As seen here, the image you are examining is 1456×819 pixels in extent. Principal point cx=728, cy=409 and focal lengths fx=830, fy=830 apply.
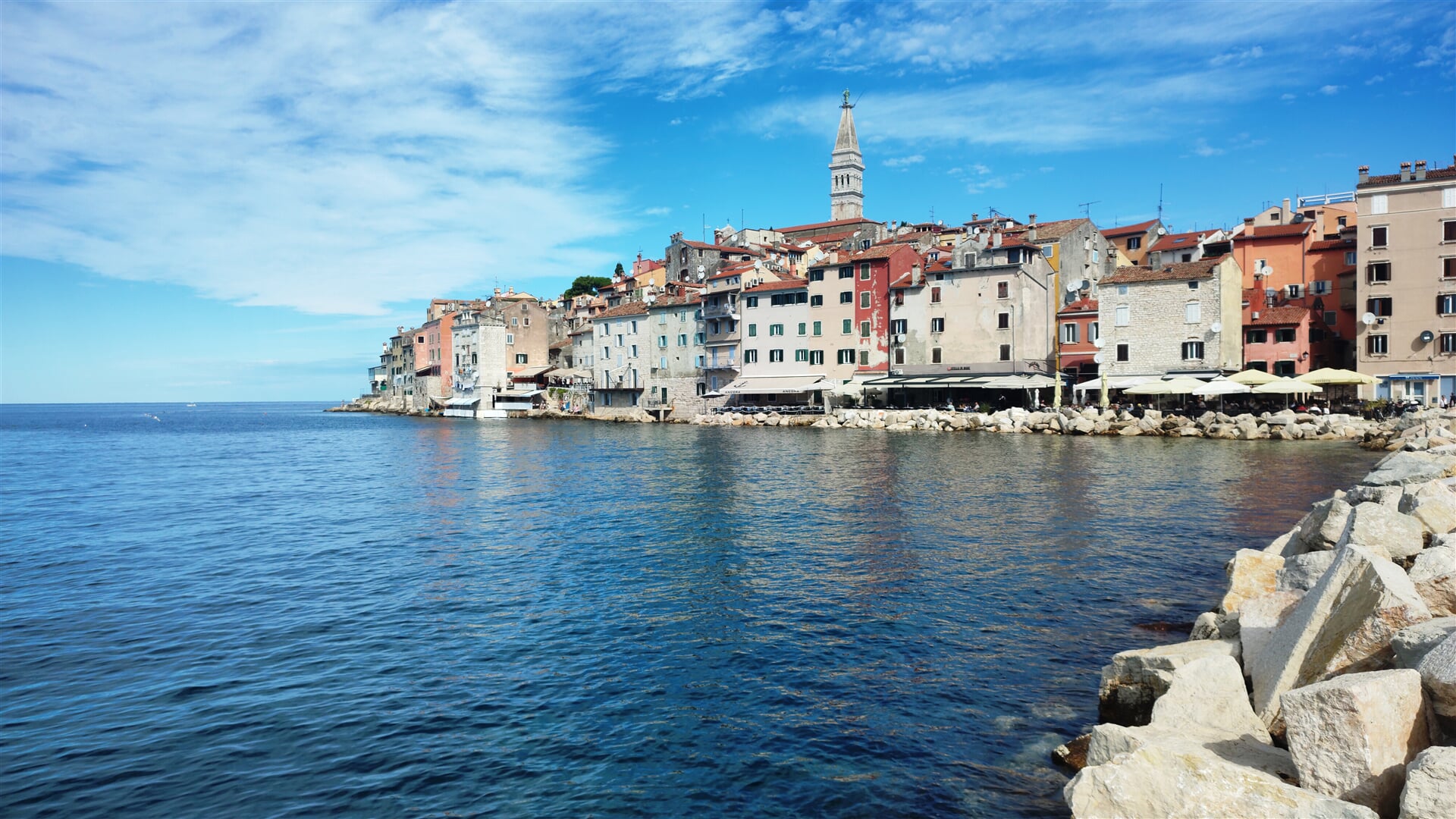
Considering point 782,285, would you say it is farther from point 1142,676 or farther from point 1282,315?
point 1142,676

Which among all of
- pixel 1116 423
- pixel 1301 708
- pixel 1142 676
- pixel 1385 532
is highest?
pixel 1385 532

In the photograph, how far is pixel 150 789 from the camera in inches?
354

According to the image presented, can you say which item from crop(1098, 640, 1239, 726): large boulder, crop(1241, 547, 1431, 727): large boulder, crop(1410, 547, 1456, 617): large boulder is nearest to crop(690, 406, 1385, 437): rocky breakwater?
crop(1410, 547, 1456, 617): large boulder

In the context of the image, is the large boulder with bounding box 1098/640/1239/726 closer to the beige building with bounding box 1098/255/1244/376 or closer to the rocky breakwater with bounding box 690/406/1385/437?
the rocky breakwater with bounding box 690/406/1385/437

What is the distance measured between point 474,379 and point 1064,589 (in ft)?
316

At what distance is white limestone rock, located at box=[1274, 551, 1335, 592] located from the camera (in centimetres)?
1004

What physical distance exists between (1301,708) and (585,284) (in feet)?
407

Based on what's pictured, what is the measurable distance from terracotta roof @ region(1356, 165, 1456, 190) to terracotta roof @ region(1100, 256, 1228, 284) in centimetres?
871

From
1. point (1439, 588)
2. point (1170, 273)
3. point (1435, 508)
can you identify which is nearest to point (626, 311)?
point (1170, 273)

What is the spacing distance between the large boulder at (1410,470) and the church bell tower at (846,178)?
106m

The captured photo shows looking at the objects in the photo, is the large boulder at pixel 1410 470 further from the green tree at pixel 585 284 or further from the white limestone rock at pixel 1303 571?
the green tree at pixel 585 284

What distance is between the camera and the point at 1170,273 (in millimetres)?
54594

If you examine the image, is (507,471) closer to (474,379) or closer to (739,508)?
(739,508)

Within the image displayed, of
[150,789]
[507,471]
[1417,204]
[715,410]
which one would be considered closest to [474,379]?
[715,410]
